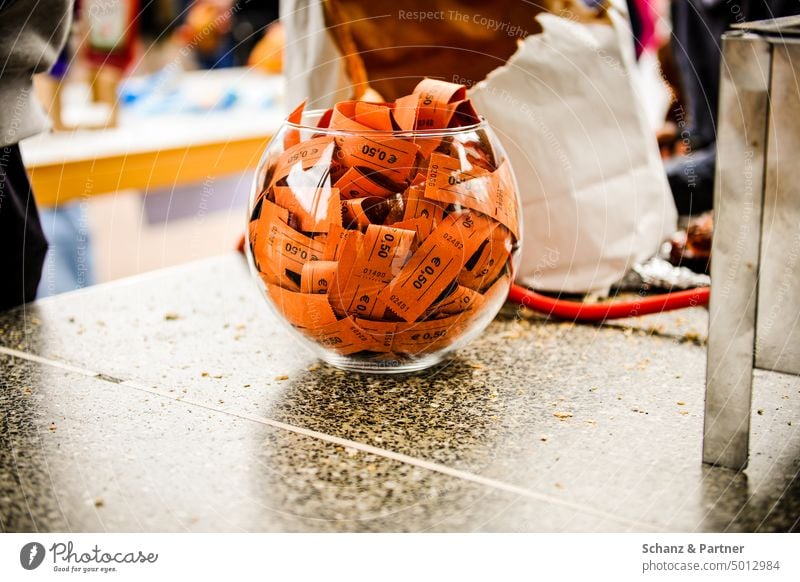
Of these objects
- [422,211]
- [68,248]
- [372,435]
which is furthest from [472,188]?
[68,248]

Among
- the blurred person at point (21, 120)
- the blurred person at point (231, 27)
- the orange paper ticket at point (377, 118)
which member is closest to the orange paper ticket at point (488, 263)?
the orange paper ticket at point (377, 118)

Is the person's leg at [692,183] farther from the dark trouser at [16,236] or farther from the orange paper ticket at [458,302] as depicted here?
the dark trouser at [16,236]

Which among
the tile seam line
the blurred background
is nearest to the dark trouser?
the tile seam line

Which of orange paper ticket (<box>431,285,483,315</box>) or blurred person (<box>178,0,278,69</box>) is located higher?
orange paper ticket (<box>431,285,483,315</box>)

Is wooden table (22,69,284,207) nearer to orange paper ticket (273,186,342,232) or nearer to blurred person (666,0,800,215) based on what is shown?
blurred person (666,0,800,215)

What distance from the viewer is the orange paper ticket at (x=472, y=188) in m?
0.57

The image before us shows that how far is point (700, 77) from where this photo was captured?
1434 mm

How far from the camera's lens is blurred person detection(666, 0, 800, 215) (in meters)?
1.10

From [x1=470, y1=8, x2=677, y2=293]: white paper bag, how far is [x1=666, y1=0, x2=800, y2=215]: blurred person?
0.22m

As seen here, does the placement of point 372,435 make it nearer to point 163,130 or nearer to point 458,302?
point 458,302

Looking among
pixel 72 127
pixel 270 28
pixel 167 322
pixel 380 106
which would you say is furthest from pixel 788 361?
pixel 270 28

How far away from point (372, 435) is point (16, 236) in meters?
0.46

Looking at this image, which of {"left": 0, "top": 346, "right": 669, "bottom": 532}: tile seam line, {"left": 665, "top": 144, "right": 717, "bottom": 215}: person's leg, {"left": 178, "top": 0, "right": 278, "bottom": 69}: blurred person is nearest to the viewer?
{"left": 0, "top": 346, "right": 669, "bottom": 532}: tile seam line

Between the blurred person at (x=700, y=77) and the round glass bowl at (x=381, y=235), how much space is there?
540 mm
